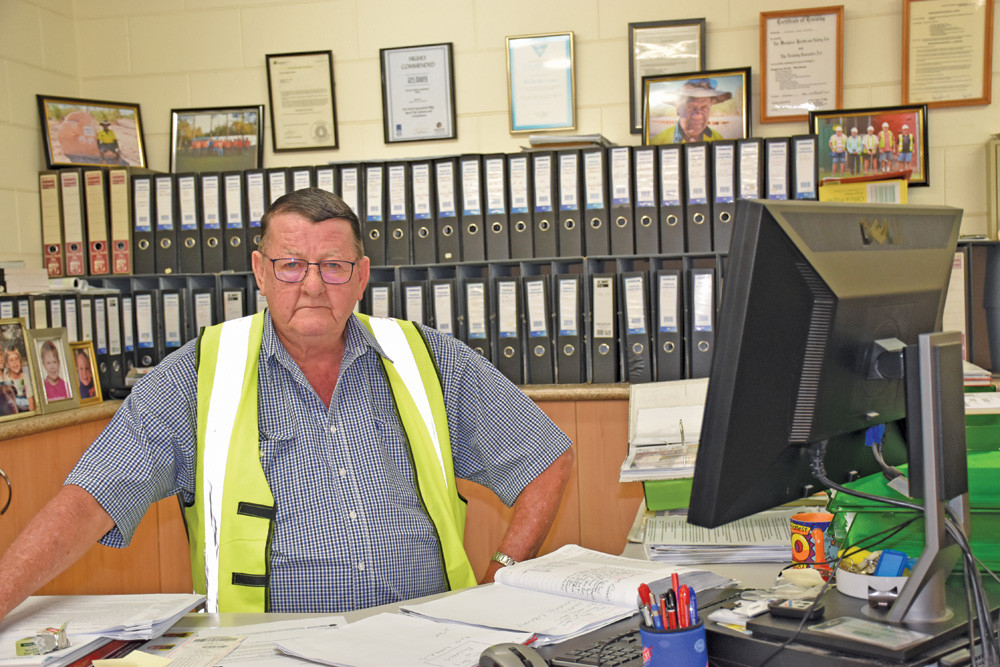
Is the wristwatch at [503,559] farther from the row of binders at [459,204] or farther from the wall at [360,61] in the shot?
the wall at [360,61]

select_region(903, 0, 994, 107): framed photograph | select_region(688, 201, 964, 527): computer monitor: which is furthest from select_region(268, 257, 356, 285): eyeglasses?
select_region(903, 0, 994, 107): framed photograph

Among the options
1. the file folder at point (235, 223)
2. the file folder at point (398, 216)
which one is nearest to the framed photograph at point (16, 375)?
the file folder at point (235, 223)

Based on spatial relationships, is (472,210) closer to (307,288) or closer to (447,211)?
(447,211)

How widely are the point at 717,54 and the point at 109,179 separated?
2.07m

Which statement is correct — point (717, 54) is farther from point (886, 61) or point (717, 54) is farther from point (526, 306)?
point (526, 306)

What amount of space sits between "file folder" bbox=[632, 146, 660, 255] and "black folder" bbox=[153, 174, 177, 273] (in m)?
1.50

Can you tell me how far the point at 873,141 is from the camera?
2969 mm

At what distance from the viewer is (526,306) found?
2883 millimetres

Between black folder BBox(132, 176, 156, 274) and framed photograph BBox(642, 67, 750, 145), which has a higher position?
framed photograph BBox(642, 67, 750, 145)

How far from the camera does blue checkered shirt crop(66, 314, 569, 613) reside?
146cm

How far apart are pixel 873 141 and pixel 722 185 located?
577 millimetres

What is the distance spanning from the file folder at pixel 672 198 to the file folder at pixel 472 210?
1.82 ft

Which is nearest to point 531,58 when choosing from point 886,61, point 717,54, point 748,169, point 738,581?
point 717,54

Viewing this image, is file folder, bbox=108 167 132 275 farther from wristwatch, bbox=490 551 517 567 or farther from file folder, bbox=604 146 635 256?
wristwatch, bbox=490 551 517 567
